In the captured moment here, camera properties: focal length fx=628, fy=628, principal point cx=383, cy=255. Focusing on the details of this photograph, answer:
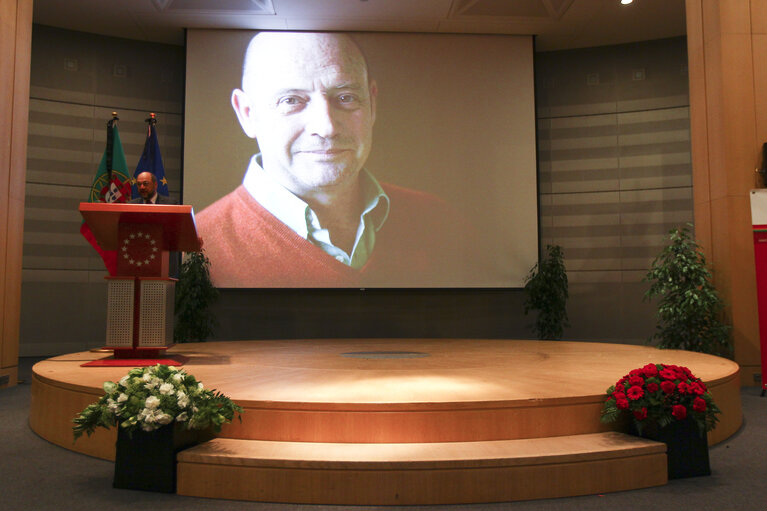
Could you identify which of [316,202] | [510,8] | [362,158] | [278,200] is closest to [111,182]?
[278,200]

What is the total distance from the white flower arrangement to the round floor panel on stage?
225 millimetres

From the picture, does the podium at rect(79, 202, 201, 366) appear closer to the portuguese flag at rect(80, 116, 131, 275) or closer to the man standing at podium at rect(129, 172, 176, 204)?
the man standing at podium at rect(129, 172, 176, 204)

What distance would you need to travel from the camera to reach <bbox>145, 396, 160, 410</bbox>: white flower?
2449 millimetres

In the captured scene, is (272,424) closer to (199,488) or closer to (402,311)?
(199,488)

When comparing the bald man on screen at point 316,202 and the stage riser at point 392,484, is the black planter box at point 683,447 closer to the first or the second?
the stage riser at point 392,484

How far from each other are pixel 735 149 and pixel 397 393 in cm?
436

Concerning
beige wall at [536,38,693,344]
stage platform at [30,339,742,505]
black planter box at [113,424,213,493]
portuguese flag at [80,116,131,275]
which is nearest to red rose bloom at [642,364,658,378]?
stage platform at [30,339,742,505]

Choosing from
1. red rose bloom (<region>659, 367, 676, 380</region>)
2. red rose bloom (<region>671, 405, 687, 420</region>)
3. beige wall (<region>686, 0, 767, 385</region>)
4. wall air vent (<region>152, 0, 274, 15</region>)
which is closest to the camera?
red rose bloom (<region>671, 405, 687, 420</region>)

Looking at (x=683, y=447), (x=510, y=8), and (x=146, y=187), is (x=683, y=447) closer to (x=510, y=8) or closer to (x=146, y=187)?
(x=146, y=187)

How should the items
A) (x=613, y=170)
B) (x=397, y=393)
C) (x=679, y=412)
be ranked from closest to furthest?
1. (x=679, y=412)
2. (x=397, y=393)
3. (x=613, y=170)

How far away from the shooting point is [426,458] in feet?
7.94

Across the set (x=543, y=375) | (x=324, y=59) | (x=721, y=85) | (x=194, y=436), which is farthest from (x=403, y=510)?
A: (x=324, y=59)

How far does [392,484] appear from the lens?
2371 mm

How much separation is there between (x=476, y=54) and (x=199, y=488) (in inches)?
273
